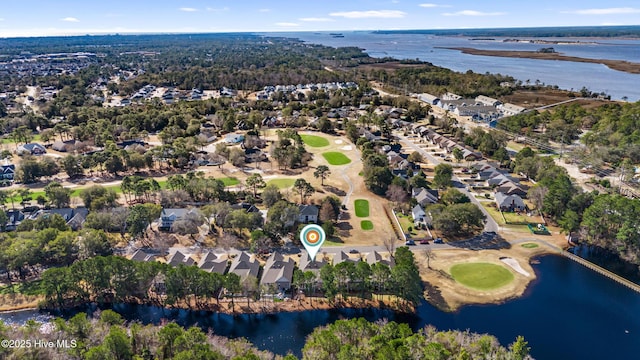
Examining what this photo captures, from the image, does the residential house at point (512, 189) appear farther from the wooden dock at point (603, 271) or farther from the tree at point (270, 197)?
the tree at point (270, 197)

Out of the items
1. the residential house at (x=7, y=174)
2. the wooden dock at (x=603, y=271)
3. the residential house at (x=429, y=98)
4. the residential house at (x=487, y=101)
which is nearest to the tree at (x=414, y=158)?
the wooden dock at (x=603, y=271)

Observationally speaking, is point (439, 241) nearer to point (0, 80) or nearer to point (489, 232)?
point (489, 232)

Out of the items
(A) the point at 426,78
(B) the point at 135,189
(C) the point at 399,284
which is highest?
(A) the point at 426,78

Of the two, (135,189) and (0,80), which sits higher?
(0,80)

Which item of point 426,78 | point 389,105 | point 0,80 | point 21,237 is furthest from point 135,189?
point 0,80

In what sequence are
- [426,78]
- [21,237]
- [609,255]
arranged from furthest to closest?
[426,78], [609,255], [21,237]

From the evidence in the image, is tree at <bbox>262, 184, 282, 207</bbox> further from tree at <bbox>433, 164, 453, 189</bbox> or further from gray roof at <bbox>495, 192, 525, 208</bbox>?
gray roof at <bbox>495, 192, 525, 208</bbox>

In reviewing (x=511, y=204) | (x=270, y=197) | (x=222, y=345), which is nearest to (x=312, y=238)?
(x=270, y=197)
